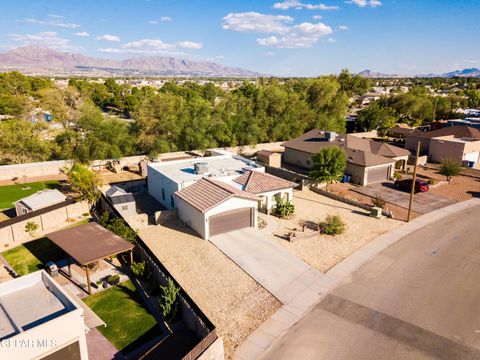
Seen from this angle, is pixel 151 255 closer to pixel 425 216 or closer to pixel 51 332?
pixel 51 332

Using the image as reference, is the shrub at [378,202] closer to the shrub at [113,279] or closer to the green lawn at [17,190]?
the shrub at [113,279]

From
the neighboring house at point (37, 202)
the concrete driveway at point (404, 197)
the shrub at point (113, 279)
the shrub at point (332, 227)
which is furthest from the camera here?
the concrete driveway at point (404, 197)

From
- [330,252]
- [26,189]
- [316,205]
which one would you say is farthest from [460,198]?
[26,189]

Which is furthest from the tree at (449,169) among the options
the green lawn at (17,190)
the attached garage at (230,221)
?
the green lawn at (17,190)

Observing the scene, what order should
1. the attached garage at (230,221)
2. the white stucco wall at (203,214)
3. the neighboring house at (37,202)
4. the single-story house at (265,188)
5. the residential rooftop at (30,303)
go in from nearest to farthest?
the residential rooftop at (30,303), the white stucco wall at (203,214), the attached garage at (230,221), the neighboring house at (37,202), the single-story house at (265,188)

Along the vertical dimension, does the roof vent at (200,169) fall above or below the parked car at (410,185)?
above
